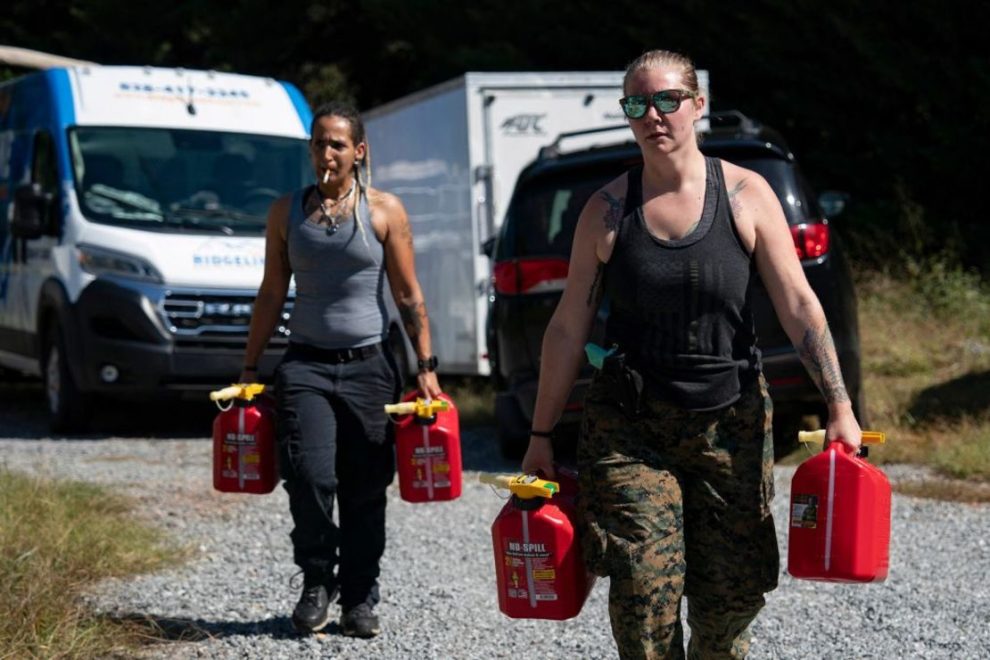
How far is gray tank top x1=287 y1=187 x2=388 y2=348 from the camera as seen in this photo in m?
5.73

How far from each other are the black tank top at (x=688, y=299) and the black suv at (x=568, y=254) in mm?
4291

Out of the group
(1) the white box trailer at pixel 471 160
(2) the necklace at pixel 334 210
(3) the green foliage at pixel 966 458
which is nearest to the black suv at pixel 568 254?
(3) the green foliage at pixel 966 458

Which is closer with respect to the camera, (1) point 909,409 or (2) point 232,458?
(2) point 232,458

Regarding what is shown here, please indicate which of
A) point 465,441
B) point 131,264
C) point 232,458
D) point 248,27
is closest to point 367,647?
point 232,458

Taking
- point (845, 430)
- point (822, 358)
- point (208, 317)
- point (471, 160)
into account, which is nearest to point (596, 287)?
point (822, 358)

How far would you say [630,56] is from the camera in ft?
66.2

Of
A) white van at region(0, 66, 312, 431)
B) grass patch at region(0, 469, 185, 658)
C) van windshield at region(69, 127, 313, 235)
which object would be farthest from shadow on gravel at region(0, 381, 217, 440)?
grass patch at region(0, 469, 185, 658)

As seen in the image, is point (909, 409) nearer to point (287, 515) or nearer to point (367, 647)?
point (287, 515)

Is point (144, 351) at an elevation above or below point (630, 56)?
below

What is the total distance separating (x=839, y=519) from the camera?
12.6 ft

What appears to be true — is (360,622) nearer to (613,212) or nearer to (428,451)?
(428,451)

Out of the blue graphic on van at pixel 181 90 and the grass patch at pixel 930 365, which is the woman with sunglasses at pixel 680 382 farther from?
the blue graphic on van at pixel 181 90

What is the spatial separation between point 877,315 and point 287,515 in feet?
24.3

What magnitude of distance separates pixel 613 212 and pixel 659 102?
279 millimetres
